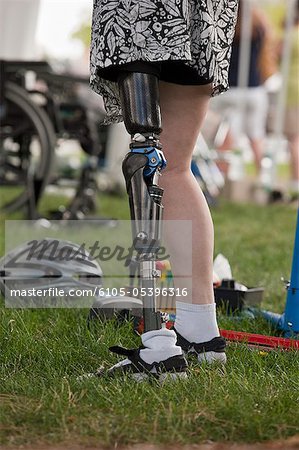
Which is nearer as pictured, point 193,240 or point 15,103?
point 193,240

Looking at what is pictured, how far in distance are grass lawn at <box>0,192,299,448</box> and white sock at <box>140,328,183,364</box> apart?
0.07 meters

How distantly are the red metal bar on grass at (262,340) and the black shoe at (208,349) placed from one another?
0.79ft

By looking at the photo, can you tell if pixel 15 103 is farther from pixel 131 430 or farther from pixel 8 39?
pixel 131 430

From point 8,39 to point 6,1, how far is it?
27 cm

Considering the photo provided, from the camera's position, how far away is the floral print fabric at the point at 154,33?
1.94 meters

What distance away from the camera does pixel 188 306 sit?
215cm

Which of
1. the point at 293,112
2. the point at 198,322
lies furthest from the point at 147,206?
the point at 293,112

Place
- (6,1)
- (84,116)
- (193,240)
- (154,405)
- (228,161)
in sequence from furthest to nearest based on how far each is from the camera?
1. (228,161)
2. (6,1)
3. (84,116)
4. (193,240)
5. (154,405)

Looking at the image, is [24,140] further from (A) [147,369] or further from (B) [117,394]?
(B) [117,394]

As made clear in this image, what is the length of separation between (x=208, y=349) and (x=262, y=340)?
305mm

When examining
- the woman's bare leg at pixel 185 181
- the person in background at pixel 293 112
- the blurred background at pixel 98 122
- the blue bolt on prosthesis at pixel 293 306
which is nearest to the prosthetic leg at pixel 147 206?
the woman's bare leg at pixel 185 181

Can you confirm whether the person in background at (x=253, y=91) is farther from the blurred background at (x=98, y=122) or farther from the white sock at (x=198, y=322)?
the white sock at (x=198, y=322)

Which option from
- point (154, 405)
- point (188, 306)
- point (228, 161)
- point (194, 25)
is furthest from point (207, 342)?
point (228, 161)

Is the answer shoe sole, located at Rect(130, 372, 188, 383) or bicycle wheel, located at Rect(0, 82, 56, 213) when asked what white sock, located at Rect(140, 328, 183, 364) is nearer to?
shoe sole, located at Rect(130, 372, 188, 383)
